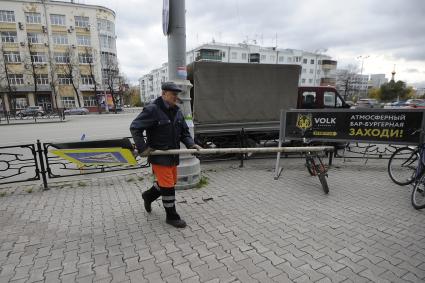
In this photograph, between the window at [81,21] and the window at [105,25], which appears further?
the window at [105,25]

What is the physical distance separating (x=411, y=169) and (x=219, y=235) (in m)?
5.08

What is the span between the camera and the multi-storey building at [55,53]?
43.9 metres

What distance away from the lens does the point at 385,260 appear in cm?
286

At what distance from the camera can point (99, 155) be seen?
4695 millimetres

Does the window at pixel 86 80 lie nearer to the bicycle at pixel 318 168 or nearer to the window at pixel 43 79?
the window at pixel 43 79

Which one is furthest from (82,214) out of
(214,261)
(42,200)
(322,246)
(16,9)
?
(16,9)

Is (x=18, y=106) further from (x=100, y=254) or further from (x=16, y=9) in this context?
(x=100, y=254)

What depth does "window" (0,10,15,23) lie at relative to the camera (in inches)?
1714

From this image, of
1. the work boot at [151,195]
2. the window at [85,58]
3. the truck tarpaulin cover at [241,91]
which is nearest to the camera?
the work boot at [151,195]

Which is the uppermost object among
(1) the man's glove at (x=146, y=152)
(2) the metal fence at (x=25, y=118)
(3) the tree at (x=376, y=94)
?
(3) the tree at (x=376, y=94)

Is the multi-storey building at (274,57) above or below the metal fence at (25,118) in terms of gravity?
above

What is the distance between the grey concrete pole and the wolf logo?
265cm

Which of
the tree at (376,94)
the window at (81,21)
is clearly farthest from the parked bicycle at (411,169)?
the tree at (376,94)

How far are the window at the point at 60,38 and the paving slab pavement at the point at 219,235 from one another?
51.8 metres
